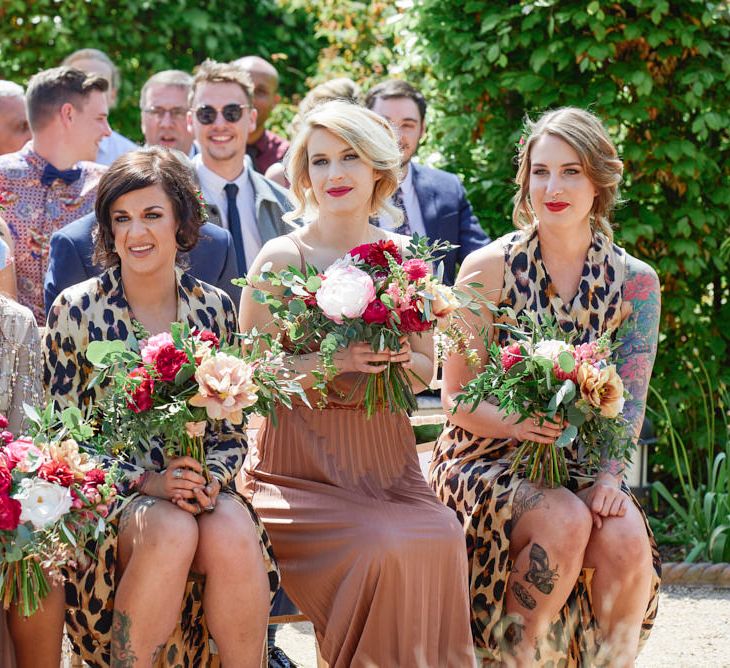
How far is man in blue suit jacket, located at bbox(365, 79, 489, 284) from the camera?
248 inches

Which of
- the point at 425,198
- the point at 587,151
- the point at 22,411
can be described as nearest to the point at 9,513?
the point at 22,411

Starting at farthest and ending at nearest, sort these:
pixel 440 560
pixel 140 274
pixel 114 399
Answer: pixel 140 274, pixel 440 560, pixel 114 399

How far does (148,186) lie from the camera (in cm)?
423

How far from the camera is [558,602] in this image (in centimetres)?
410

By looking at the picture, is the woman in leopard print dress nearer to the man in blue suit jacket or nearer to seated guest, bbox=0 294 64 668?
seated guest, bbox=0 294 64 668

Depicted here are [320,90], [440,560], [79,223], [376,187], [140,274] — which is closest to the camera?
[440,560]

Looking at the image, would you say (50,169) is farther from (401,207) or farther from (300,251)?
(300,251)

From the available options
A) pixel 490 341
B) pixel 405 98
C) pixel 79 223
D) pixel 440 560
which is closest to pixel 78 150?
pixel 79 223

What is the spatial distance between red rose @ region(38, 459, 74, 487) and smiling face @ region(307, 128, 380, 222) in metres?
1.55

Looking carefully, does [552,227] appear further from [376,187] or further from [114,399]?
[114,399]

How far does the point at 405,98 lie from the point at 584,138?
2258mm

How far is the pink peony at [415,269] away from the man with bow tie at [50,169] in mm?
2216

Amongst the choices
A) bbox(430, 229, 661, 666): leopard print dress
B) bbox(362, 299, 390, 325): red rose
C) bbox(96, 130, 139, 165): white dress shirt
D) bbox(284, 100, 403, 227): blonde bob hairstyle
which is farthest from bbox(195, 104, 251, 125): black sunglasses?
bbox(362, 299, 390, 325): red rose

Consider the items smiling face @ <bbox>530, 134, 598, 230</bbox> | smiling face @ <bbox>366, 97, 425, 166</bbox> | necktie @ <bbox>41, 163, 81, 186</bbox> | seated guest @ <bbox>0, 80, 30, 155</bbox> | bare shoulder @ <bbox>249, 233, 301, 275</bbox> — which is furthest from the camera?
seated guest @ <bbox>0, 80, 30, 155</bbox>
